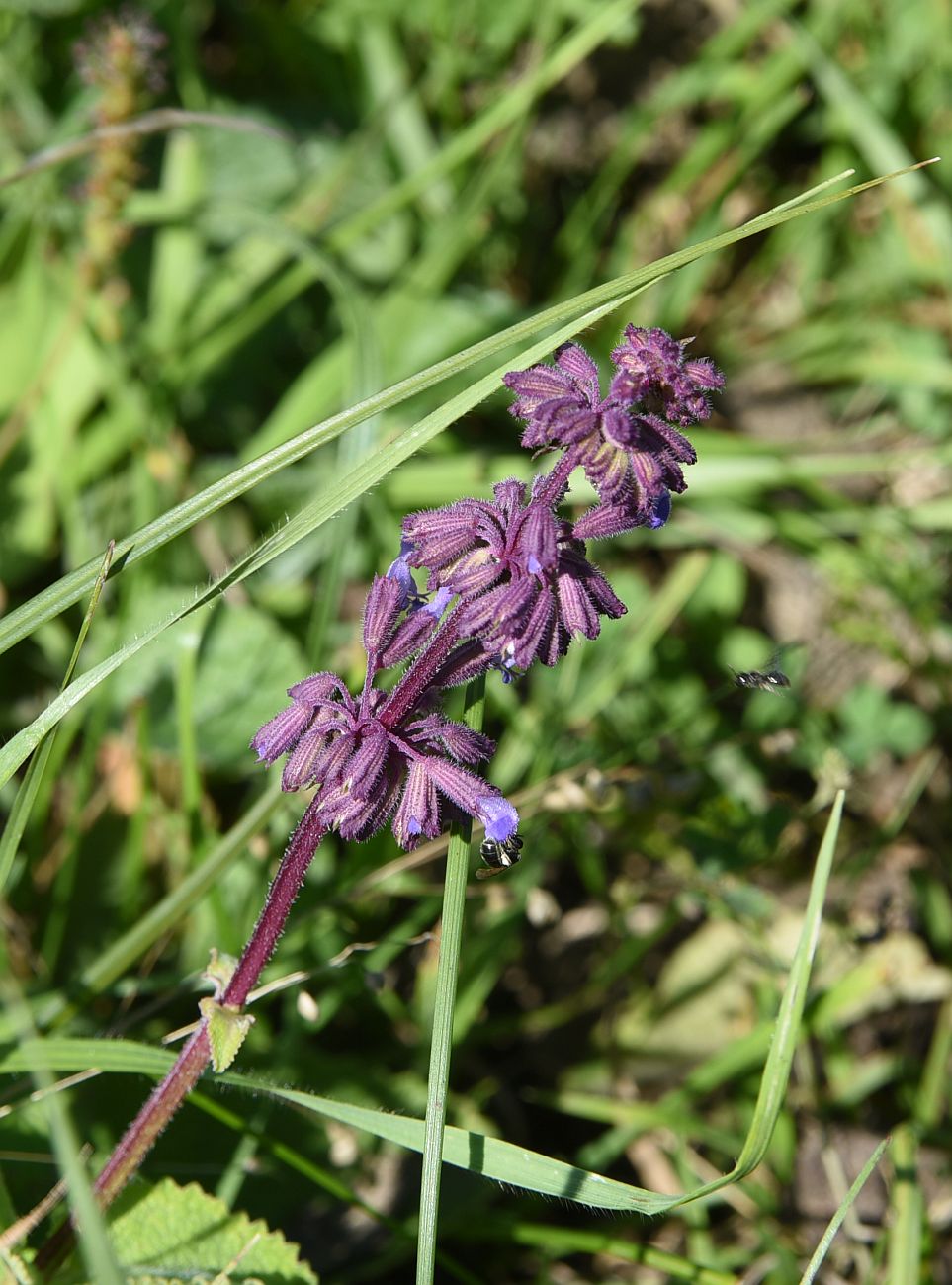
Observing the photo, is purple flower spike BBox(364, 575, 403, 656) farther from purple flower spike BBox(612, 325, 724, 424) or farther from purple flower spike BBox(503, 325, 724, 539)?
purple flower spike BBox(612, 325, 724, 424)

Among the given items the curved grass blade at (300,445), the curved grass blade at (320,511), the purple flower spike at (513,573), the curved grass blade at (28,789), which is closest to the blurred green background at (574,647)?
the curved grass blade at (28,789)

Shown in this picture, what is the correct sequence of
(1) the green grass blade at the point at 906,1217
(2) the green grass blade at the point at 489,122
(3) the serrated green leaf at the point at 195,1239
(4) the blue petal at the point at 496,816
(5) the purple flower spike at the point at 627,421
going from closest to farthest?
1. (5) the purple flower spike at the point at 627,421
2. (4) the blue petal at the point at 496,816
3. (3) the serrated green leaf at the point at 195,1239
4. (1) the green grass blade at the point at 906,1217
5. (2) the green grass blade at the point at 489,122

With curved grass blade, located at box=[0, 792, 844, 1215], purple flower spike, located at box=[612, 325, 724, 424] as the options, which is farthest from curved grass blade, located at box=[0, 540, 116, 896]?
purple flower spike, located at box=[612, 325, 724, 424]

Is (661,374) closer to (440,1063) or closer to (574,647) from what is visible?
(440,1063)

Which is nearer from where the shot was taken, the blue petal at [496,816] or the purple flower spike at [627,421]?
the purple flower spike at [627,421]

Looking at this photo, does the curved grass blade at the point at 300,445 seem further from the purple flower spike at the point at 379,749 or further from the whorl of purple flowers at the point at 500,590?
the purple flower spike at the point at 379,749

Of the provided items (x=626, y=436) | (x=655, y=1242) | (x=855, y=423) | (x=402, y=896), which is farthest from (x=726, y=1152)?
(x=855, y=423)

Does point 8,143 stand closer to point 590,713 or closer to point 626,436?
point 590,713
